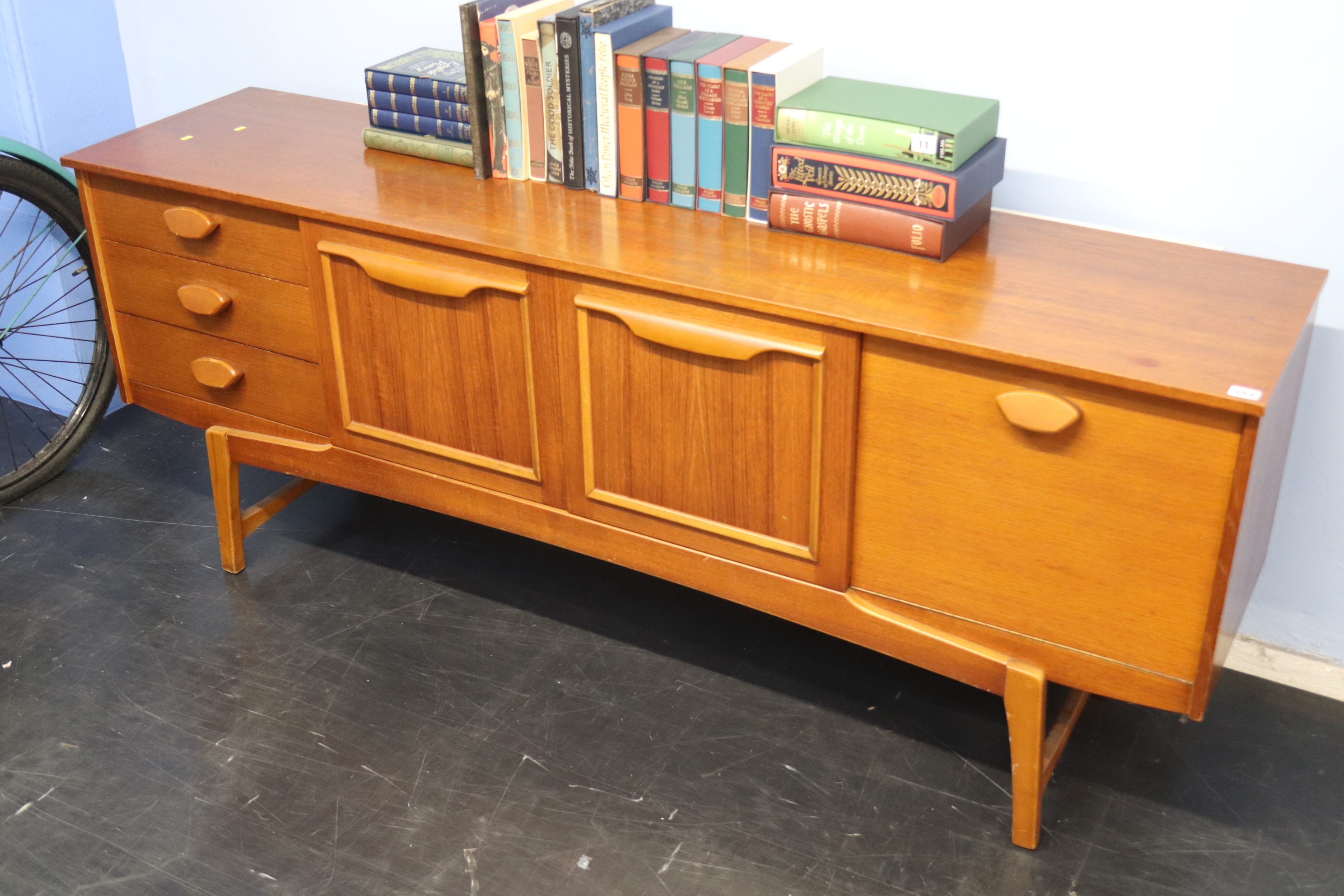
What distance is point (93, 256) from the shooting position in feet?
7.86

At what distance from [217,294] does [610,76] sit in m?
0.81

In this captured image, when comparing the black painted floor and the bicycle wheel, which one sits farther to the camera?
the bicycle wheel

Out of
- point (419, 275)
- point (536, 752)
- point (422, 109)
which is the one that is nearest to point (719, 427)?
point (419, 275)

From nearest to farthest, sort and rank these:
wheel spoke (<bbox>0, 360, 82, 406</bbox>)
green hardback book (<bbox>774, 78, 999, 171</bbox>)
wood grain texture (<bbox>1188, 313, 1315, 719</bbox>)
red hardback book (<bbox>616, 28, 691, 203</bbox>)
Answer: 1. wood grain texture (<bbox>1188, 313, 1315, 719</bbox>)
2. green hardback book (<bbox>774, 78, 999, 171</bbox>)
3. red hardback book (<bbox>616, 28, 691, 203</bbox>)
4. wheel spoke (<bbox>0, 360, 82, 406</bbox>)

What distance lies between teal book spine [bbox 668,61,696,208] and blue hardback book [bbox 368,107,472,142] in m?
0.39

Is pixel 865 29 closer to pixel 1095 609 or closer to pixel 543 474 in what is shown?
pixel 543 474

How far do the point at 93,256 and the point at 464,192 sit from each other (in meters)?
0.79

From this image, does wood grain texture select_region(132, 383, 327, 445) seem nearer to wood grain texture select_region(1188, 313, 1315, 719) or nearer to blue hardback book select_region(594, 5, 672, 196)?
blue hardback book select_region(594, 5, 672, 196)

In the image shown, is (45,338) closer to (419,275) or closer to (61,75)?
(61,75)

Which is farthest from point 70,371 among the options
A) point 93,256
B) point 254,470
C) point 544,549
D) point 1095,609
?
point 1095,609

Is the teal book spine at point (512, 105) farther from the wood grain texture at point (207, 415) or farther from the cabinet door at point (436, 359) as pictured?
the wood grain texture at point (207, 415)

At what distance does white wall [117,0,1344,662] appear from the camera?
1.87m

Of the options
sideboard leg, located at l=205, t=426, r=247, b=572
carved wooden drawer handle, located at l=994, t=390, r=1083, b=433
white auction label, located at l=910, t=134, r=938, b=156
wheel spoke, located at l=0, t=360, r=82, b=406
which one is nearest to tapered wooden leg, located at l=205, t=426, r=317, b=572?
sideboard leg, located at l=205, t=426, r=247, b=572

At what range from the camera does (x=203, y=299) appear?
2.27m
